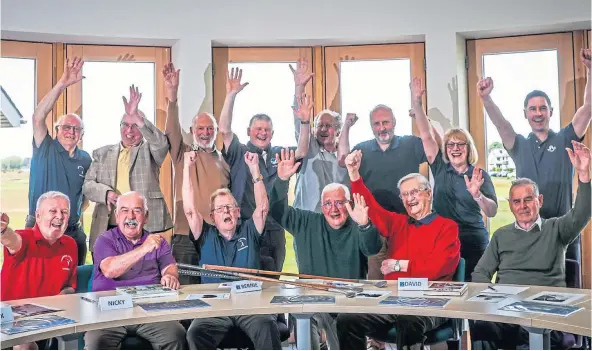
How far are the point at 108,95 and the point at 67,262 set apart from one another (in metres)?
1.33

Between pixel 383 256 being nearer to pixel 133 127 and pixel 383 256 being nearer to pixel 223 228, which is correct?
pixel 223 228

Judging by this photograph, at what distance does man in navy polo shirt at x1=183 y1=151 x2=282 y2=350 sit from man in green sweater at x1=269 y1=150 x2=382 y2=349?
32 centimetres

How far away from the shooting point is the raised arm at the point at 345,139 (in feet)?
15.0

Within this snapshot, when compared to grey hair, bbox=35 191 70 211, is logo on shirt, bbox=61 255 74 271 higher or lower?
lower

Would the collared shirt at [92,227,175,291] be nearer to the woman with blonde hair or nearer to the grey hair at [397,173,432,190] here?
the grey hair at [397,173,432,190]

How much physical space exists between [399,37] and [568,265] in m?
1.99

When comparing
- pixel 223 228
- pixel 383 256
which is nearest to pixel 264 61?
pixel 223 228

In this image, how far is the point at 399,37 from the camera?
4656 millimetres

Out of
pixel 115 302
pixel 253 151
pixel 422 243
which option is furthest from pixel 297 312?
pixel 253 151

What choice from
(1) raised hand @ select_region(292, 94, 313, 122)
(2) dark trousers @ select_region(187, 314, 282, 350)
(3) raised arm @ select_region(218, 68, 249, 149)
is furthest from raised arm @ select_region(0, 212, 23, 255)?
(1) raised hand @ select_region(292, 94, 313, 122)

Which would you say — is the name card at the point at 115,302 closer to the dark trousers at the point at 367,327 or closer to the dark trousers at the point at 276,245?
the dark trousers at the point at 367,327

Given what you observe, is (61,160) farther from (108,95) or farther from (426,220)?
(426,220)

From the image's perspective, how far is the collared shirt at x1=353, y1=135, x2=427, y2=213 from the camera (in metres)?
4.49

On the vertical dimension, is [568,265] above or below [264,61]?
below
